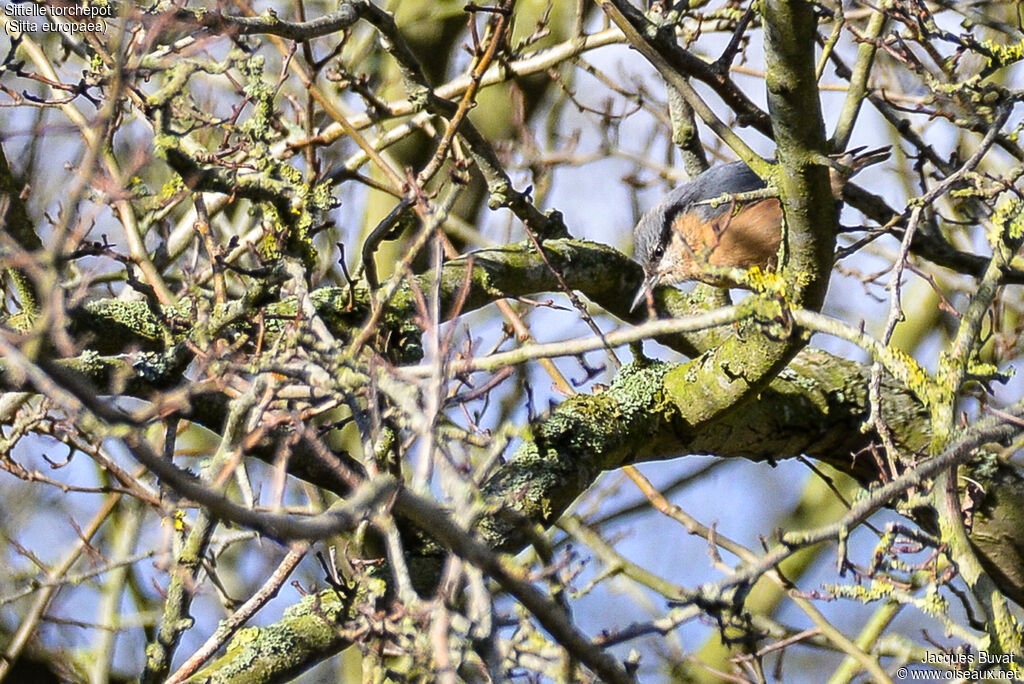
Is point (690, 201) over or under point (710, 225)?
over

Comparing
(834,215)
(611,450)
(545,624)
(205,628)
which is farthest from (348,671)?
(545,624)

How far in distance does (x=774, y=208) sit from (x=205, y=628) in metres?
3.96

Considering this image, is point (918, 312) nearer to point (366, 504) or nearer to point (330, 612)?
point (330, 612)

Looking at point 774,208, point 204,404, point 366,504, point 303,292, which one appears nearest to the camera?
point 366,504

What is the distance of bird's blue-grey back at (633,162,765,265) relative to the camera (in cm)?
502

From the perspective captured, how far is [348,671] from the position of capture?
546 cm

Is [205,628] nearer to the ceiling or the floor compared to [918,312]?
nearer to the floor

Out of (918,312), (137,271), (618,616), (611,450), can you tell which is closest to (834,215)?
(611,450)

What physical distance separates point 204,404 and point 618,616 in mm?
5746

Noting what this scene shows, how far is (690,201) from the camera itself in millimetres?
5168

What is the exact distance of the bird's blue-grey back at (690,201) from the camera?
5023 millimetres

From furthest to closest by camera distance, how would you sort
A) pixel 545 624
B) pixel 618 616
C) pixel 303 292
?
pixel 618 616, pixel 303 292, pixel 545 624

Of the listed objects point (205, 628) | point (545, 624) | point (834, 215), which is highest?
point (205, 628)

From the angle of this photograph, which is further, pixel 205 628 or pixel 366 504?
pixel 205 628
